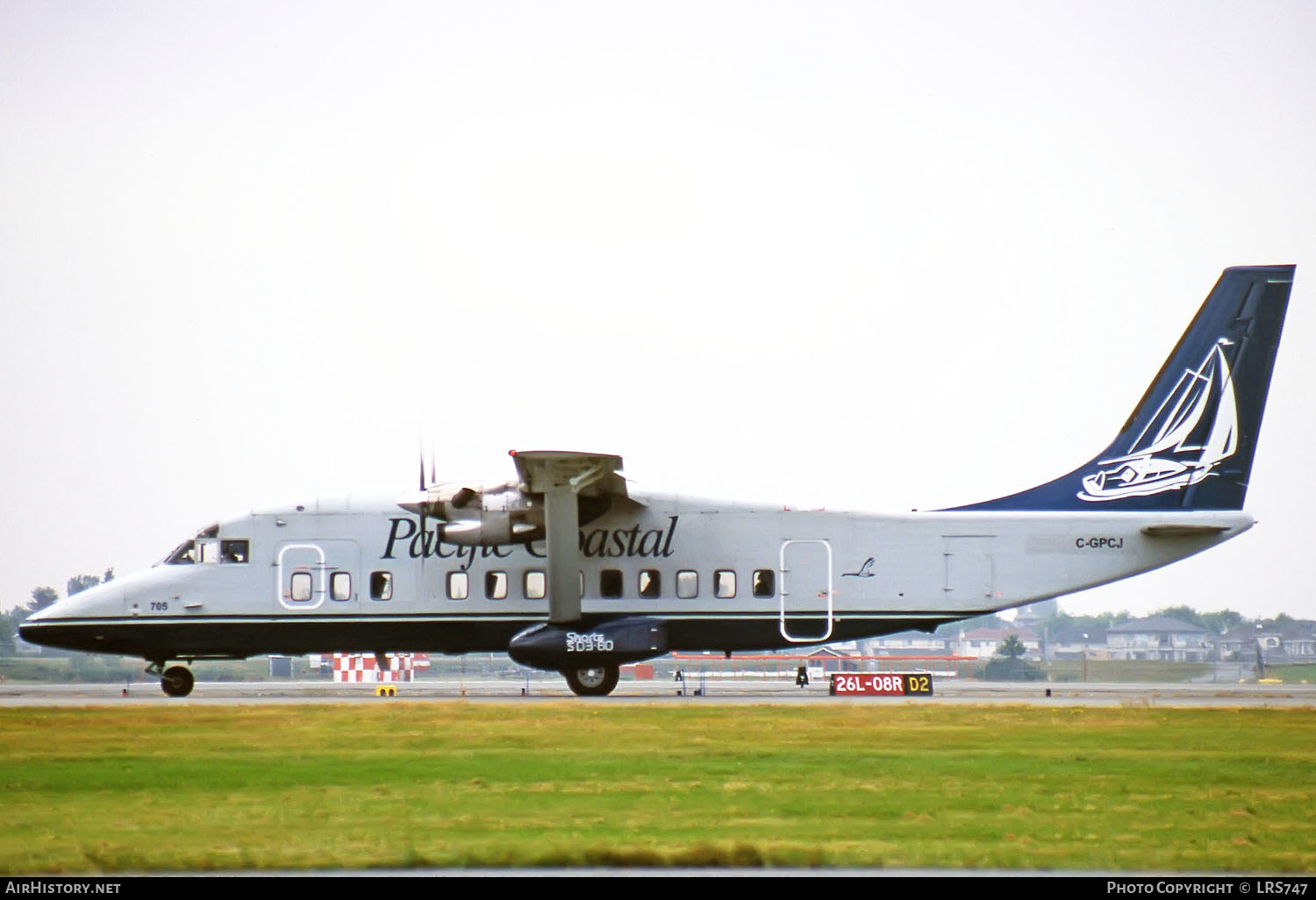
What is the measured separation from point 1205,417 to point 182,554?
64.2 ft

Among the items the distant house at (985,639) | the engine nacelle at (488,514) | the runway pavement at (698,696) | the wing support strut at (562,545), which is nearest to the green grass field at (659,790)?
the wing support strut at (562,545)

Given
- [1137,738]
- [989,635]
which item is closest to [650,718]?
[1137,738]

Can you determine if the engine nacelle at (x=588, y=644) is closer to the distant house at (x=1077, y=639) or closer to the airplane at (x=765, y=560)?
the airplane at (x=765, y=560)

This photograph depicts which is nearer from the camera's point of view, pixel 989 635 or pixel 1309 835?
pixel 1309 835

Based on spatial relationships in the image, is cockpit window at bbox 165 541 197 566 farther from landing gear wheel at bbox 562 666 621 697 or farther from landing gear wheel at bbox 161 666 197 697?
landing gear wheel at bbox 562 666 621 697

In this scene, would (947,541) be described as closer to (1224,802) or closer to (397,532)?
(397,532)

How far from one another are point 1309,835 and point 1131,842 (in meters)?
1.61

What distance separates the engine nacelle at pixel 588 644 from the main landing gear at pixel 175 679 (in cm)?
699

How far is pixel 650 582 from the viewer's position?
92.7 ft

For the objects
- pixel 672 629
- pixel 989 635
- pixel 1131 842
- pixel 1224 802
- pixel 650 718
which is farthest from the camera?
pixel 989 635

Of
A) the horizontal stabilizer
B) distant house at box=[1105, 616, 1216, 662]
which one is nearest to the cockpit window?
the horizontal stabilizer

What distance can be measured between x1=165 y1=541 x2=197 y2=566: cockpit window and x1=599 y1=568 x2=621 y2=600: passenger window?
7.87m

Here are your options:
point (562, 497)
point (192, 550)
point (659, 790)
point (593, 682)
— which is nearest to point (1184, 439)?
point (562, 497)
